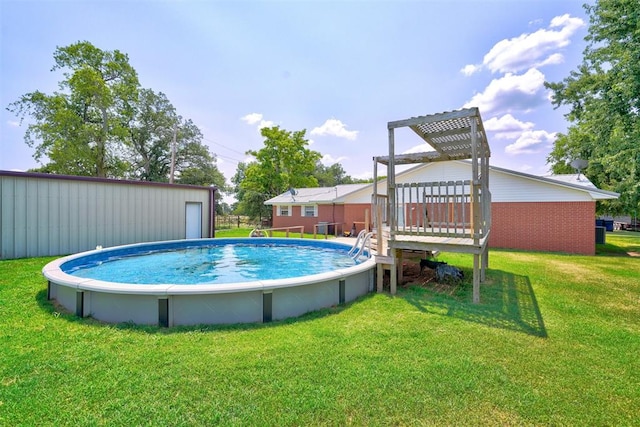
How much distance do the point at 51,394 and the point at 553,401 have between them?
13.1ft

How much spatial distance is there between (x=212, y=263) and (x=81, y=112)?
21.4 metres

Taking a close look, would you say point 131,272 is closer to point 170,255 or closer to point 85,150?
point 170,255

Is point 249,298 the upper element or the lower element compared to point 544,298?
upper

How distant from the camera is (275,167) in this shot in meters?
26.5

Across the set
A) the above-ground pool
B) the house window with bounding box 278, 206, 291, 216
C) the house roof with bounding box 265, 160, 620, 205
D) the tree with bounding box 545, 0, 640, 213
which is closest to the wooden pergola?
the above-ground pool

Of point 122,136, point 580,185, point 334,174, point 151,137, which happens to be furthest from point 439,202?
point 334,174

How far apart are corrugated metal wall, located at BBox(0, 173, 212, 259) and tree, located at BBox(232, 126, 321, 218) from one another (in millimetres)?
13965

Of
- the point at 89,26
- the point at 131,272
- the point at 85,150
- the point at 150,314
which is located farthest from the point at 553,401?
the point at 85,150

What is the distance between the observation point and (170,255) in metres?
9.98

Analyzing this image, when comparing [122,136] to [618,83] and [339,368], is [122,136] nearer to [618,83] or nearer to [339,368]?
[339,368]

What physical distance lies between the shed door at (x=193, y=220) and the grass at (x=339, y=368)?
874cm

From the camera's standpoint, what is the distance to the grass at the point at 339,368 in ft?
7.02

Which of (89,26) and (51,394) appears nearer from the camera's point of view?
(51,394)

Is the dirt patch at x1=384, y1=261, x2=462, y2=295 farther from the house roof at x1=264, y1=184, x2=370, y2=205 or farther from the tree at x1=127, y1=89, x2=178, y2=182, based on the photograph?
the tree at x1=127, y1=89, x2=178, y2=182
